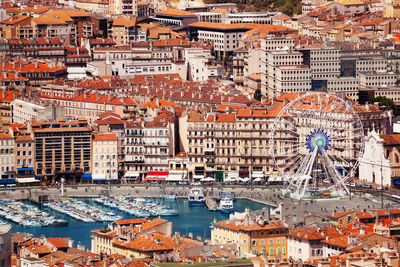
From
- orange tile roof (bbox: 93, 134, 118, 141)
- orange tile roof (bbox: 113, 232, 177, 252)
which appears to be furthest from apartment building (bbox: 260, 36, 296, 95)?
orange tile roof (bbox: 113, 232, 177, 252)

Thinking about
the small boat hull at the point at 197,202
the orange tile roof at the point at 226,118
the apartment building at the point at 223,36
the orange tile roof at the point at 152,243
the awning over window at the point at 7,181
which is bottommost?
the small boat hull at the point at 197,202

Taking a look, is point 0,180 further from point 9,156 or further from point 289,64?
point 289,64

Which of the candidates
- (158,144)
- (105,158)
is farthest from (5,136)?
(158,144)

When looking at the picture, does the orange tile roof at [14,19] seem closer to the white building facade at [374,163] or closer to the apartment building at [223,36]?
the apartment building at [223,36]

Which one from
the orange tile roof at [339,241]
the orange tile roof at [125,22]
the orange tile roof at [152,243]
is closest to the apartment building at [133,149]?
the orange tile roof at [152,243]

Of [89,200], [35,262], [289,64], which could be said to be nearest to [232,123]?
[89,200]

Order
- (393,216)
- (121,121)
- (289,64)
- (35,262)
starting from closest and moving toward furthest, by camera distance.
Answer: (35,262) < (393,216) < (121,121) < (289,64)

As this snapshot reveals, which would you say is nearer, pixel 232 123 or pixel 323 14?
pixel 232 123

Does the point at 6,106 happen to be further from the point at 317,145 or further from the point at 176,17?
the point at 176,17
